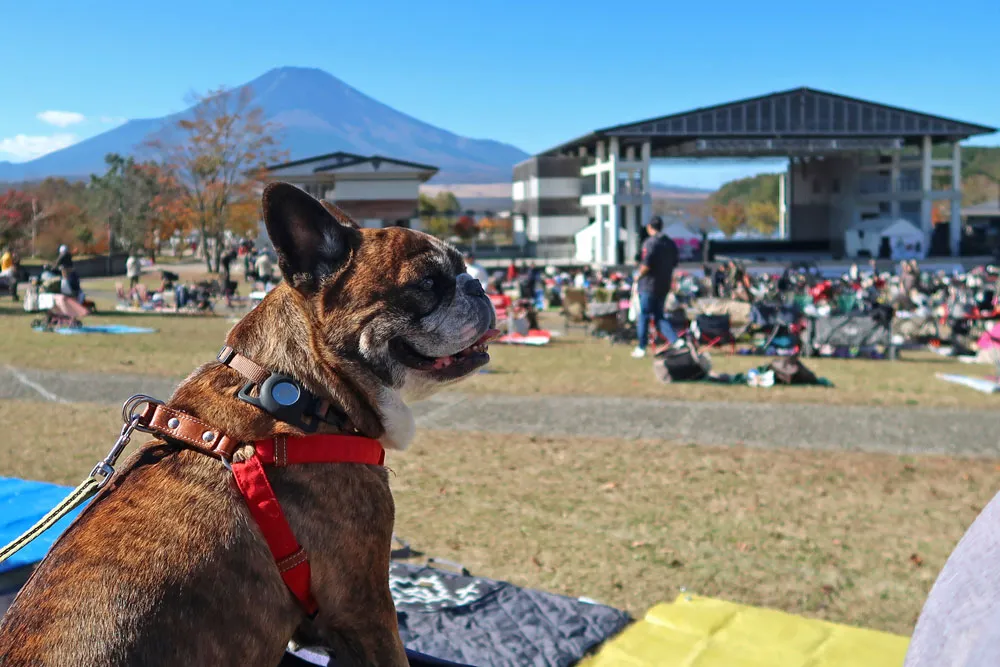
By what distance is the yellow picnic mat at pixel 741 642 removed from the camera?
3670mm

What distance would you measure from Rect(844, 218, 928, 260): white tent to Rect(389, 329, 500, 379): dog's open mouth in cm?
5627

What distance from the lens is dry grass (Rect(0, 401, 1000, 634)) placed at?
15.1 ft

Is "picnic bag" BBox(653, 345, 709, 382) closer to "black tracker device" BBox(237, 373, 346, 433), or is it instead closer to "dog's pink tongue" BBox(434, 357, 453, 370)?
"dog's pink tongue" BBox(434, 357, 453, 370)

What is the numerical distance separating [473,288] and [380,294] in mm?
273

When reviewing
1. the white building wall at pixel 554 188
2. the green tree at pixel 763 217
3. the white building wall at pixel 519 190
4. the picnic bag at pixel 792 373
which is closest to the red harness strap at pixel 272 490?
the picnic bag at pixel 792 373

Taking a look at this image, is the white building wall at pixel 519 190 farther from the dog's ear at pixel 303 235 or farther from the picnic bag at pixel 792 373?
the dog's ear at pixel 303 235

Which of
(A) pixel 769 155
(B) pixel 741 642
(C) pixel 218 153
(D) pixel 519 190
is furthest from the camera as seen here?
(D) pixel 519 190

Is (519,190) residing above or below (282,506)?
above

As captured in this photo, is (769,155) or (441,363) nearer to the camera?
(441,363)

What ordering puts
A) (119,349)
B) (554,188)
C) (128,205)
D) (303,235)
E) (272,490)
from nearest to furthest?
1. (272,490)
2. (303,235)
3. (119,349)
4. (128,205)
5. (554,188)

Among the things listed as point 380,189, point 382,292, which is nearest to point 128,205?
point 380,189

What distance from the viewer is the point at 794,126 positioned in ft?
175

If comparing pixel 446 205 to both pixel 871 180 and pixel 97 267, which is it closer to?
pixel 871 180

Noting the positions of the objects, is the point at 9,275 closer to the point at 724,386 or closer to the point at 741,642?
the point at 724,386
